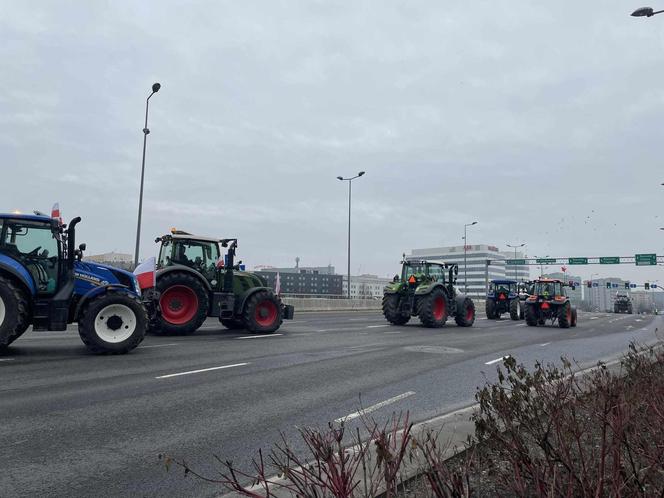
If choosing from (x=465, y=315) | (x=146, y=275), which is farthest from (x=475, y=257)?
(x=146, y=275)

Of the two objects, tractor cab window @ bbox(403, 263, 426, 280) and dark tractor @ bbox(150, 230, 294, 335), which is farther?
tractor cab window @ bbox(403, 263, 426, 280)

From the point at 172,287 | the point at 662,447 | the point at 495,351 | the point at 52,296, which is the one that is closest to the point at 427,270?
the point at 495,351

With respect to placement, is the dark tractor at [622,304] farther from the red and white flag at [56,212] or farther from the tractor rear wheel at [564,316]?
the red and white flag at [56,212]

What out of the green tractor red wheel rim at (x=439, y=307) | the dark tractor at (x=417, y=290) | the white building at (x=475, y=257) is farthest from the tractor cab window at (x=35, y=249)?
the white building at (x=475, y=257)

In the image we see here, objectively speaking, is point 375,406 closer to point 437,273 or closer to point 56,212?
point 56,212

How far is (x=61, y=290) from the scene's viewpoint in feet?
31.2

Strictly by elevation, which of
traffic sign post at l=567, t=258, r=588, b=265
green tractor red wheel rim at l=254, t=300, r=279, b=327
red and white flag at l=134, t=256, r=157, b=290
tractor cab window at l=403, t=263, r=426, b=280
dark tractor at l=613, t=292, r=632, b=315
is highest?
traffic sign post at l=567, t=258, r=588, b=265

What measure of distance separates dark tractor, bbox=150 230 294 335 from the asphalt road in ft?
3.76

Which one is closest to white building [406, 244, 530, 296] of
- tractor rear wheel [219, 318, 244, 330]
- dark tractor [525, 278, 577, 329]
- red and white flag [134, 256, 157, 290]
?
dark tractor [525, 278, 577, 329]

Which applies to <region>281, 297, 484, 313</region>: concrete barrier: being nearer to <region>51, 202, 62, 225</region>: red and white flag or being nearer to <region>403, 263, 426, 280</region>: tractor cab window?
<region>403, 263, 426, 280</region>: tractor cab window

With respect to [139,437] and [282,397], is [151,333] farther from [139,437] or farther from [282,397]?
[139,437]

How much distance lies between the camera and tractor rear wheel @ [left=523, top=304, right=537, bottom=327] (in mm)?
23359

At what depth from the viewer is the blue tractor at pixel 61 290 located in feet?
30.2

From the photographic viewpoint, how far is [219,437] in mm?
4828
